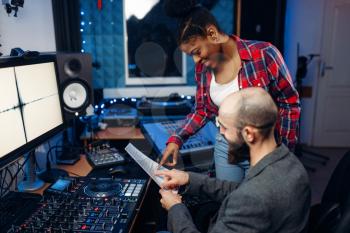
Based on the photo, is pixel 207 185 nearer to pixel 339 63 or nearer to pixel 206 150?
pixel 206 150

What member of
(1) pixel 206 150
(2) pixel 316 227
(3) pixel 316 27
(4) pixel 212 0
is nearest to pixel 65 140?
(1) pixel 206 150

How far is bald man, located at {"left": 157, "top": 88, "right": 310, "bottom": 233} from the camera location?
815 millimetres

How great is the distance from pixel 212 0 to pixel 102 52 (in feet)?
3.67

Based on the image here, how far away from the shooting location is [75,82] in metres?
1.67

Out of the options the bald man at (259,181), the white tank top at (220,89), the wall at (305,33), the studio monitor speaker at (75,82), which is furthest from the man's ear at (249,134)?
the wall at (305,33)

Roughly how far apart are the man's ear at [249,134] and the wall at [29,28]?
5.41 ft

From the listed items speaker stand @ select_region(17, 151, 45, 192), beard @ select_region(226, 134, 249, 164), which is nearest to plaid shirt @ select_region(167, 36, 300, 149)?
beard @ select_region(226, 134, 249, 164)

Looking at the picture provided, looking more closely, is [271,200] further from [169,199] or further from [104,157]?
[104,157]

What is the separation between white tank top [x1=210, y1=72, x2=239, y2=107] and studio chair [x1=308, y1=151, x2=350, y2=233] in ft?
1.82

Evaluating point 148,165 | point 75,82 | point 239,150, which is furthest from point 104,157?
point 239,150

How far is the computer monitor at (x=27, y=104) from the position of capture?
3.65 feet

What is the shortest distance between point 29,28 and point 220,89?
1333 mm

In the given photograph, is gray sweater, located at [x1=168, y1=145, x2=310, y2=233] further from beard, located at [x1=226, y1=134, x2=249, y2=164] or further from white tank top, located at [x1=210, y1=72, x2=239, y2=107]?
white tank top, located at [x1=210, y1=72, x2=239, y2=107]

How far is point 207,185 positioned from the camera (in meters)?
1.24
